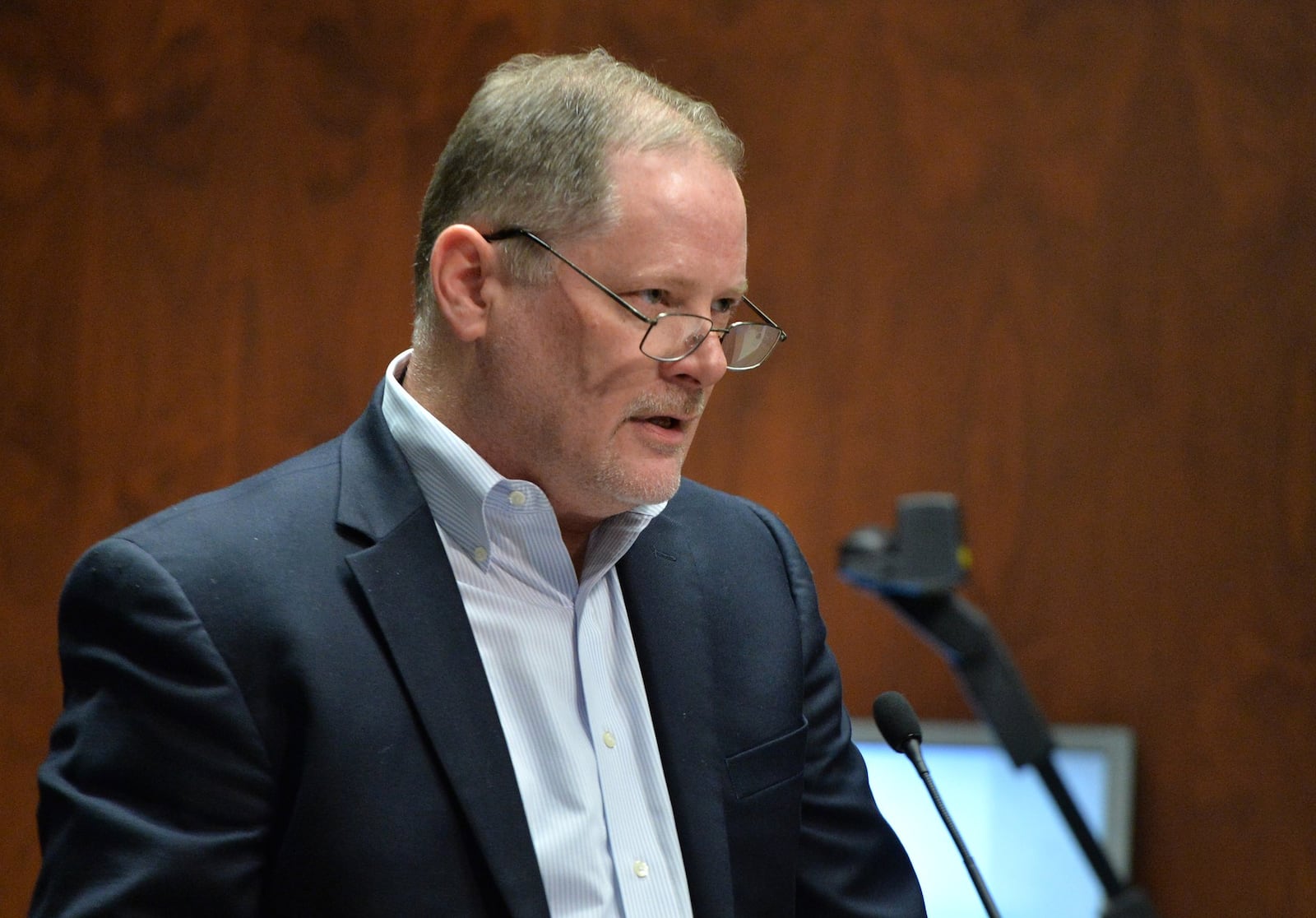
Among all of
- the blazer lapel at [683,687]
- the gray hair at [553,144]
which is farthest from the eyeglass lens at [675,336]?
the blazer lapel at [683,687]

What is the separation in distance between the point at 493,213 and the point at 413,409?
0.22 m

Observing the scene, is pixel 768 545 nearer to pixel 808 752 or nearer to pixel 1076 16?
pixel 808 752

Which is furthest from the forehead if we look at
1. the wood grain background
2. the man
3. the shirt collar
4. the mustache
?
the wood grain background

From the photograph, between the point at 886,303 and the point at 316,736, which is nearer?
the point at 316,736

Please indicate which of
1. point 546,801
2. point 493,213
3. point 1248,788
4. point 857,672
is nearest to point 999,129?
point 857,672

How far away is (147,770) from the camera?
1.27 m

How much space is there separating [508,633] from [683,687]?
0.68ft

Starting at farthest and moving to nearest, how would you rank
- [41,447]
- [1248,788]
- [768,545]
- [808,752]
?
[41,447] < [1248,788] < [768,545] < [808,752]

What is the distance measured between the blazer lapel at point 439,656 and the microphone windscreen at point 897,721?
36 centimetres

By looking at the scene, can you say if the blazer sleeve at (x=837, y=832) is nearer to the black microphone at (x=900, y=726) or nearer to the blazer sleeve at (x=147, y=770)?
the black microphone at (x=900, y=726)

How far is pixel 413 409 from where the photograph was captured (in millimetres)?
1555

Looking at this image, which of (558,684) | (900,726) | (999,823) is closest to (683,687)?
(558,684)

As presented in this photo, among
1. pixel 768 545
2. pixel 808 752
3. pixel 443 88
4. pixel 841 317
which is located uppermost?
pixel 443 88

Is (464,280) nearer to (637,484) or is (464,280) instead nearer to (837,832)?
(637,484)
